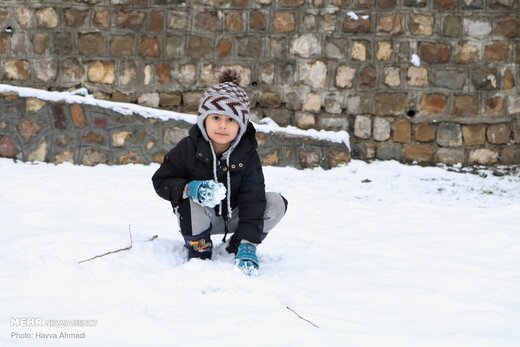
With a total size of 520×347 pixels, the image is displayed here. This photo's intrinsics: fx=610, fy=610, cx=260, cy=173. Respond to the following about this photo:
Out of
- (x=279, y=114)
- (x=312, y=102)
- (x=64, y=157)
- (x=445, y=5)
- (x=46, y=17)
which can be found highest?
(x=445, y=5)

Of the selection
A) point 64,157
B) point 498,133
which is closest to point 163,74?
point 64,157

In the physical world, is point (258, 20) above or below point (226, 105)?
above

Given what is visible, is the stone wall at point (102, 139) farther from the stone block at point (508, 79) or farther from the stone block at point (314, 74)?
the stone block at point (508, 79)

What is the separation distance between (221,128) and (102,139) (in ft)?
9.83

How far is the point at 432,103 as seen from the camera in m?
5.35

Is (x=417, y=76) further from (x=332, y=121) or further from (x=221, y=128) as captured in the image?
(x=221, y=128)

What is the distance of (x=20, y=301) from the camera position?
2.10 metres

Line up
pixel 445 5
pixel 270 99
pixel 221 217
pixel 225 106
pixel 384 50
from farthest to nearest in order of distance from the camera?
pixel 270 99
pixel 384 50
pixel 445 5
pixel 221 217
pixel 225 106

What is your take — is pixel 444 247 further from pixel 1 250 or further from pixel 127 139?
pixel 127 139

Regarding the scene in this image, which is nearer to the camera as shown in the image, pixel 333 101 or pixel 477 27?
pixel 477 27

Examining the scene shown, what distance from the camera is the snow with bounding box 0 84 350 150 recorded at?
5.24 metres

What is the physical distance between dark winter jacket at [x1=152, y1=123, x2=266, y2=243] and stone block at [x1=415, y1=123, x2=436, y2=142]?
306 centimetres

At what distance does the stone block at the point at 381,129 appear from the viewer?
17.7 feet

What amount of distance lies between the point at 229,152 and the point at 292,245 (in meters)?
0.78
